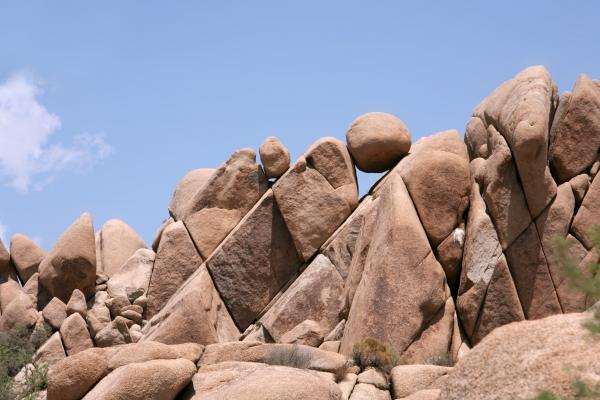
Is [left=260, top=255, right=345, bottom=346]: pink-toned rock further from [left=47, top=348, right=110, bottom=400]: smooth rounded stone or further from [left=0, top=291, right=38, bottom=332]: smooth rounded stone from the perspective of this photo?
[left=0, top=291, right=38, bottom=332]: smooth rounded stone

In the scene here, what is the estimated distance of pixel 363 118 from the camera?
37.9m

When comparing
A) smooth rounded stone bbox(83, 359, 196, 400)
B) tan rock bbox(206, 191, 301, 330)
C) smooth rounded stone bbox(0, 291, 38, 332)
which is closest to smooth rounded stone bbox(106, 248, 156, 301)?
smooth rounded stone bbox(0, 291, 38, 332)

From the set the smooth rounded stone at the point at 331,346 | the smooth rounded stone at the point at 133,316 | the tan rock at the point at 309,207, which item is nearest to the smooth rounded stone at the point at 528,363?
the smooth rounded stone at the point at 331,346

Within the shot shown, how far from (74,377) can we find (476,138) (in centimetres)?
1796

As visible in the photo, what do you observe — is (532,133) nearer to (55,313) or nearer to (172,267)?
(172,267)

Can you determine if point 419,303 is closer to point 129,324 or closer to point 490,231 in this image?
point 490,231

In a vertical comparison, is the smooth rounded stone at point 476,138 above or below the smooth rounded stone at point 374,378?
above

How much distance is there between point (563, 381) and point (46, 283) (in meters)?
32.3

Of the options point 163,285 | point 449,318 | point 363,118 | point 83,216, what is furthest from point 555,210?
point 83,216

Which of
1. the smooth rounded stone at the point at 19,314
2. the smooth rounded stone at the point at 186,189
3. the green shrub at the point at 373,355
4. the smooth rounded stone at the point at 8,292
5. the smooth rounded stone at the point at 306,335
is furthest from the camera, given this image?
the smooth rounded stone at the point at 186,189

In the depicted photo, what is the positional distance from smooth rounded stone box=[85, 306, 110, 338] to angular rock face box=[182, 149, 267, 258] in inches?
203

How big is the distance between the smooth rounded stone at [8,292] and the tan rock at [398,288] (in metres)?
20.4

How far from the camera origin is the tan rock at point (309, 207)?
36562 mm

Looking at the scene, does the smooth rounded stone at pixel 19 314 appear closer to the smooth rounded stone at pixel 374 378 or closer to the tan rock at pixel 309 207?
the tan rock at pixel 309 207
